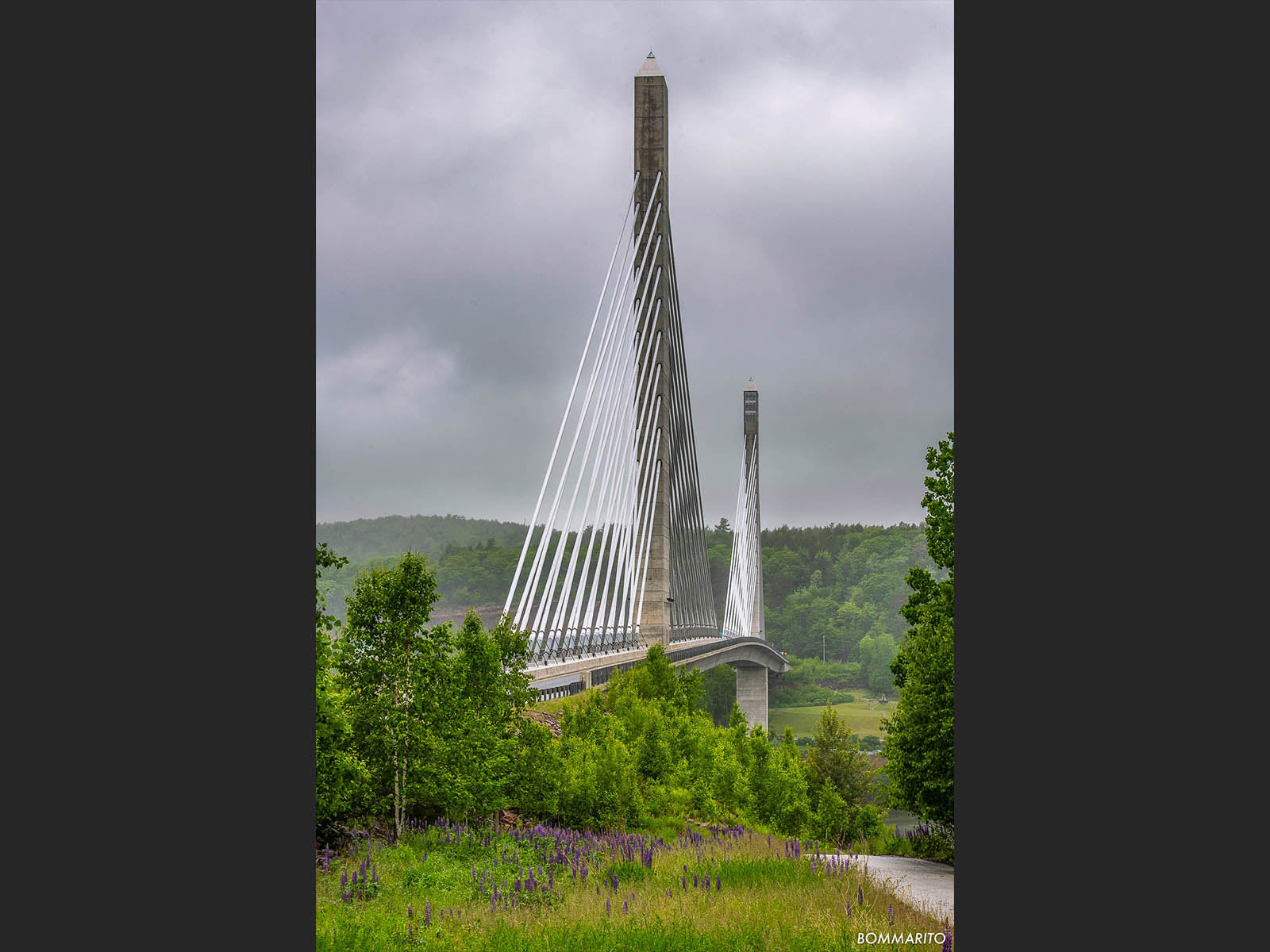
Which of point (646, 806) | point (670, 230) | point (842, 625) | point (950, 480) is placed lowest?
point (646, 806)

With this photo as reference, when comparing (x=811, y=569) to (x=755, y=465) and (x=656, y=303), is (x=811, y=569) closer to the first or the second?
(x=656, y=303)

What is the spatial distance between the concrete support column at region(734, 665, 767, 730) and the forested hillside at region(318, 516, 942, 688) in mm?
34999

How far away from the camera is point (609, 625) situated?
90.9 feet

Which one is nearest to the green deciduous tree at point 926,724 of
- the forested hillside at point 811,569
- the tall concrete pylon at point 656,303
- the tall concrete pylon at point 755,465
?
the forested hillside at point 811,569

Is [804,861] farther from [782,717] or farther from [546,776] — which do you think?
[782,717]

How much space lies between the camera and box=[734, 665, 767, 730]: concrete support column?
224ft

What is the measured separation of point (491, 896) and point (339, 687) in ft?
8.96

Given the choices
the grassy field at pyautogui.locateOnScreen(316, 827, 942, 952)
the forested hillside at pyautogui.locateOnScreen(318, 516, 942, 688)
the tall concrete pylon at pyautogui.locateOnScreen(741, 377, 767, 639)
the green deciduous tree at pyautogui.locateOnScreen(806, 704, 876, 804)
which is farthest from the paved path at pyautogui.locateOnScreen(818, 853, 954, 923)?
the tall concrete pylon at pyautogui.locateOnScreen(741, 377, 767, 639)

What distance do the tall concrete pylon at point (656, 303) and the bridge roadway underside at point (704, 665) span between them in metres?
1.69

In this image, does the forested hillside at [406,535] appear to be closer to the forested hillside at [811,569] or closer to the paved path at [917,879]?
the forested hillside at [811,569]

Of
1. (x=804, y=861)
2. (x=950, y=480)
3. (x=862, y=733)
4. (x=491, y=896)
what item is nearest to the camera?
(x=491, y=896)

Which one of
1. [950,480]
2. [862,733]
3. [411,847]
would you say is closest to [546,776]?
[411,847]

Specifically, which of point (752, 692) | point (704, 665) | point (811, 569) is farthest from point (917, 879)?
point (752, 692)

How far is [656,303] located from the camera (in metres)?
37.6
